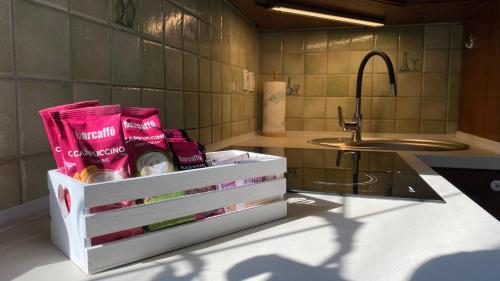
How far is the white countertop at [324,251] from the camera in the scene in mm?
392

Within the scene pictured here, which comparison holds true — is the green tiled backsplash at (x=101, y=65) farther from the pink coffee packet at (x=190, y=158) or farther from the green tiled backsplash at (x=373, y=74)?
the green tiled backsplash at (x=373, y=74)

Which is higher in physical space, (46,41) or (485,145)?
(46,41)

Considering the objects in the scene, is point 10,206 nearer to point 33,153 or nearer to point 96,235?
point 33,153

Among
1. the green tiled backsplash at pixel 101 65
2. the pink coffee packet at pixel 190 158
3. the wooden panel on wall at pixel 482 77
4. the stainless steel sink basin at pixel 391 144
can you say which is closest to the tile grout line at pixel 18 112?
the green tiled backsplash at pixel 101 65

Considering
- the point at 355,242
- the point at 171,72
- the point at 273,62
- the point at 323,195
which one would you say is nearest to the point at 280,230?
the point at 355,242

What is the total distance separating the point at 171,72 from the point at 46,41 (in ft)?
1.38

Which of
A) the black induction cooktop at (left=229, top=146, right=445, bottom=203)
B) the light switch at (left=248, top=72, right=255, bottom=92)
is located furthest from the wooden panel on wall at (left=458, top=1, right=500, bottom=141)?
the light switch at (left=248, top=72, right=255, bottom=92)

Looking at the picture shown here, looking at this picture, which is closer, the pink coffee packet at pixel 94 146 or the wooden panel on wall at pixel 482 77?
the pink coffee packet at pixel 94 146

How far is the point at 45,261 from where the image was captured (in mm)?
421

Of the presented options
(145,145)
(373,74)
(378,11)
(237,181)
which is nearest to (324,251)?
(237,181)

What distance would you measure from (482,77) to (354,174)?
92 cm

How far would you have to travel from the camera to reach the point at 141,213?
16.3 inches

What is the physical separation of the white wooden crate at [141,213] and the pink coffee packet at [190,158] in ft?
0.03

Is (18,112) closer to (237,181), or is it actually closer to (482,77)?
(237,181)
